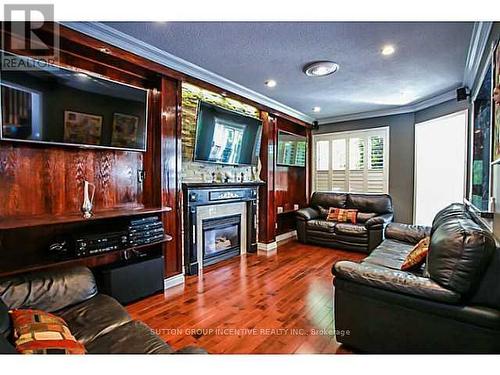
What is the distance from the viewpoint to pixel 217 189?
3.94 m

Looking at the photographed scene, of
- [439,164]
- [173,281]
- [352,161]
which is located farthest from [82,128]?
[439,164]

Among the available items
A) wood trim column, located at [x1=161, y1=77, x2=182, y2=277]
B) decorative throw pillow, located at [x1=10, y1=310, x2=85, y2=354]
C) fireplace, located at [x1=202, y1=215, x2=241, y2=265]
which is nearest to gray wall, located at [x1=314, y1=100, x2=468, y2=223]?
fireplace, located at [x1=202, y1=215, x2=241, y2=265]

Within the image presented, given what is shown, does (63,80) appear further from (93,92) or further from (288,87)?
(288,87)

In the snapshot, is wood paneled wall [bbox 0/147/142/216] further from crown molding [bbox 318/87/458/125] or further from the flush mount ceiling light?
crown molding [bbox 318/87/458/125]

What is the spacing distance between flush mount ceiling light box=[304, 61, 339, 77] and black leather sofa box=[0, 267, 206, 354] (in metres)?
2.87

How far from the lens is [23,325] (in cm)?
137

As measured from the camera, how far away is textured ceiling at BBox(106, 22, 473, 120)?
228 cm

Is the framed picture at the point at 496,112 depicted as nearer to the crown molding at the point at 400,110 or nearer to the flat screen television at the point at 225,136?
the crown molding at the point at 400,110

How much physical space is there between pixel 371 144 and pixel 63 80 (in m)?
5.05

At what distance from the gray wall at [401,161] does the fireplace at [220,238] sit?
308 cm

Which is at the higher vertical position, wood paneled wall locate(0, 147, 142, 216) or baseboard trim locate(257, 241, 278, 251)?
wood paneled wall locate(0, 147, 142, 216)

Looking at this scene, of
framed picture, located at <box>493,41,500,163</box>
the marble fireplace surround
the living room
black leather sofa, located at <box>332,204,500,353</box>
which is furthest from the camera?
the marble fireplace surround

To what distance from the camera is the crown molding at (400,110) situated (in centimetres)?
411
